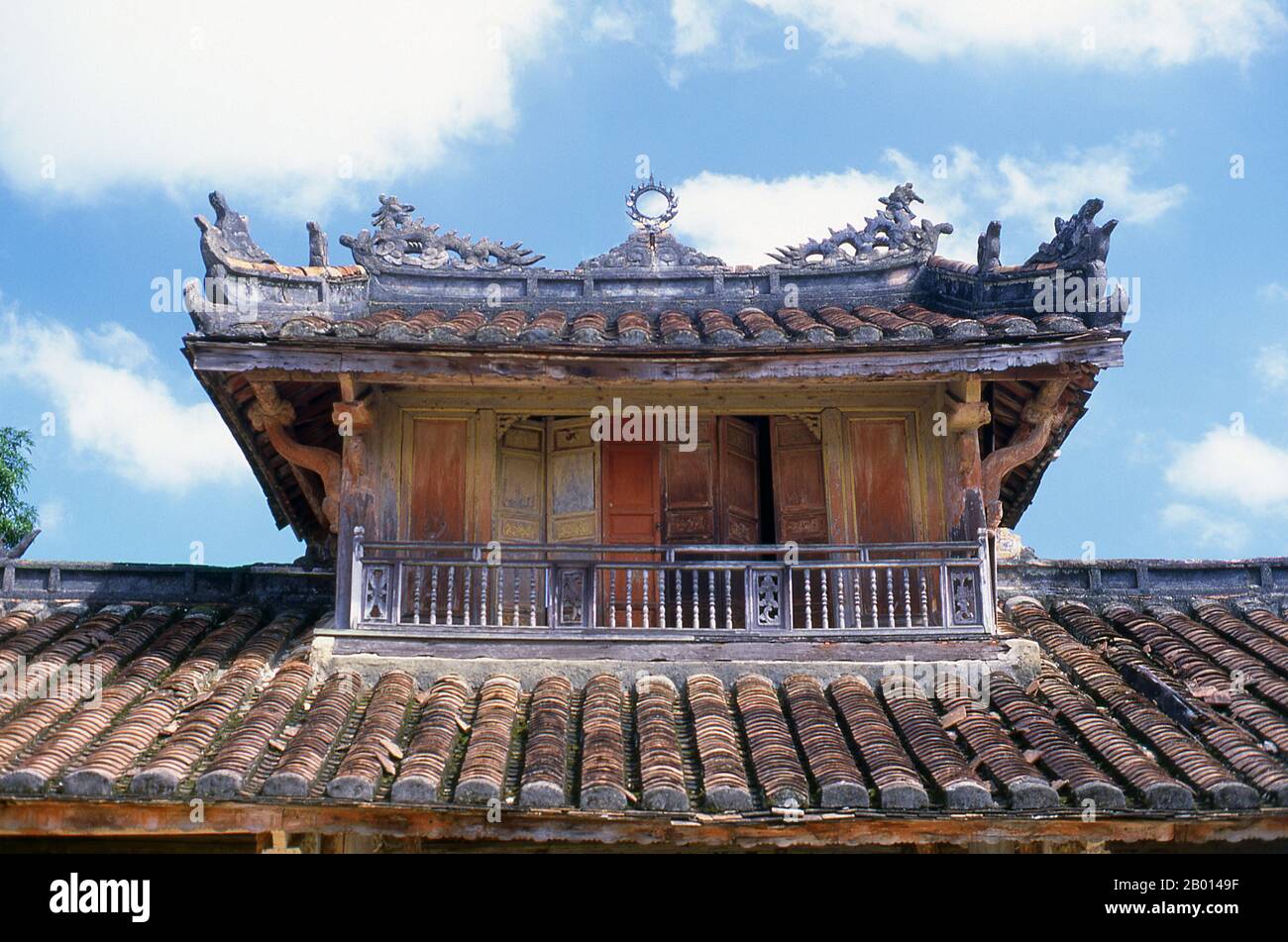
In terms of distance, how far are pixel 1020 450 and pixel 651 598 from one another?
320cm

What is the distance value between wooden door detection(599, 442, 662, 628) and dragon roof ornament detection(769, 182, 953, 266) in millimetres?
2677

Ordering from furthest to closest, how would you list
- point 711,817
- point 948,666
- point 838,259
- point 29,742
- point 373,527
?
point 838,259 < point 373,527 < point 948,666 < point 29,742 < point 711,817

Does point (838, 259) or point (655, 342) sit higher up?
point (838, 259)

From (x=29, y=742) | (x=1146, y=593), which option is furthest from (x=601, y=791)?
(x=1146, y=593)

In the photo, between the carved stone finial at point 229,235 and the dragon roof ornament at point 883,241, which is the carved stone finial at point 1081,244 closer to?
the dragon roof ornament at point 883,241

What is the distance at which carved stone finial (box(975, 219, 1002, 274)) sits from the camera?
13219 millimetres

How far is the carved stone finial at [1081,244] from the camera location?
40.6ft

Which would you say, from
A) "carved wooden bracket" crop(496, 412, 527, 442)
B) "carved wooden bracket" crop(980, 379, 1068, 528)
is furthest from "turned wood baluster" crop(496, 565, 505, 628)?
"carved wooden bracket" crop(980, 379, 1068, 528)

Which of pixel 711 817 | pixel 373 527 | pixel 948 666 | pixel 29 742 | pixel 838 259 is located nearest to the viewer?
pixel 711 817

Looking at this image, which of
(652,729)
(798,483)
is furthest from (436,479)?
(652,729)

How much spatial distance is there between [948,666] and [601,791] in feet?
10.9

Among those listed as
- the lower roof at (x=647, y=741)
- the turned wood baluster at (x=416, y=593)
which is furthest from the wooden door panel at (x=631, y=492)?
the lower roof at (x=647, y=741)
